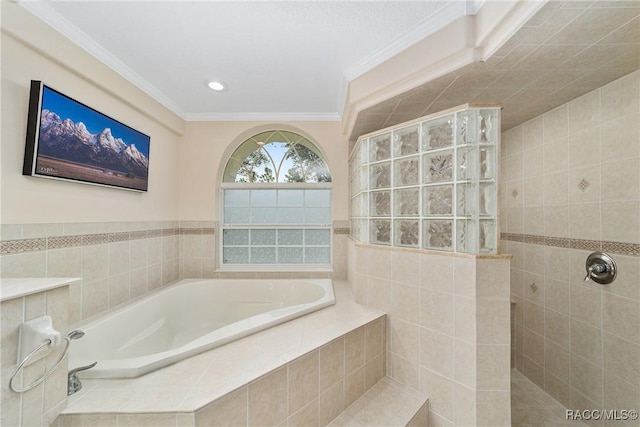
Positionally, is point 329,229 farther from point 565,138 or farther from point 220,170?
point 565,138

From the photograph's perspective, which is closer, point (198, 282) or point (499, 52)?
point (499, 52)

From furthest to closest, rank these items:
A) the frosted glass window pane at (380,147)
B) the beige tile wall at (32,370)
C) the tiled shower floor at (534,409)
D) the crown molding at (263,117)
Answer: the crown molding at (263,117) < the frosted glass window pane at (380,147) < the tiled shower floor at (534,409) < the beige tile wall at (32,370)

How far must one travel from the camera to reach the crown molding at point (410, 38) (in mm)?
1296

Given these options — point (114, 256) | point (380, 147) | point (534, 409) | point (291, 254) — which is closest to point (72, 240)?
point (114, 256)

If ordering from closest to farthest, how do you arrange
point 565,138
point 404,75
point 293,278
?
point 404,75
point 565,138
point 293,278

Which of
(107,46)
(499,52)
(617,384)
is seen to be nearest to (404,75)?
(499,52)

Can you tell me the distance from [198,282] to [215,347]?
4.16ft

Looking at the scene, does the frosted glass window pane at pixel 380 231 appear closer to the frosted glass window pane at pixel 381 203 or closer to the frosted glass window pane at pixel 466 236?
the frosted glass window pane at pixel 381 203

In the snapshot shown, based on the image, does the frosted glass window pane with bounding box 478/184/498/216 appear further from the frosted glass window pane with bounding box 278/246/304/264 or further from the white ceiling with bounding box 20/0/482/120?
the frosted glass window pane with bounding box 278/246/304/264

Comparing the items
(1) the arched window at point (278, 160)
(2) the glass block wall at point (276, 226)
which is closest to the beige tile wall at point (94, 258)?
(2) the glass block wall at point (276, 226)

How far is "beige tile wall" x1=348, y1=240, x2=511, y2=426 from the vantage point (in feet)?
4.28

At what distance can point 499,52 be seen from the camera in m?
1.23

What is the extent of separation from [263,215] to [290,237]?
0.42 metres

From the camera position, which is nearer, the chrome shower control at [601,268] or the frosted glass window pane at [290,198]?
the chrome shower control at [601,268]
